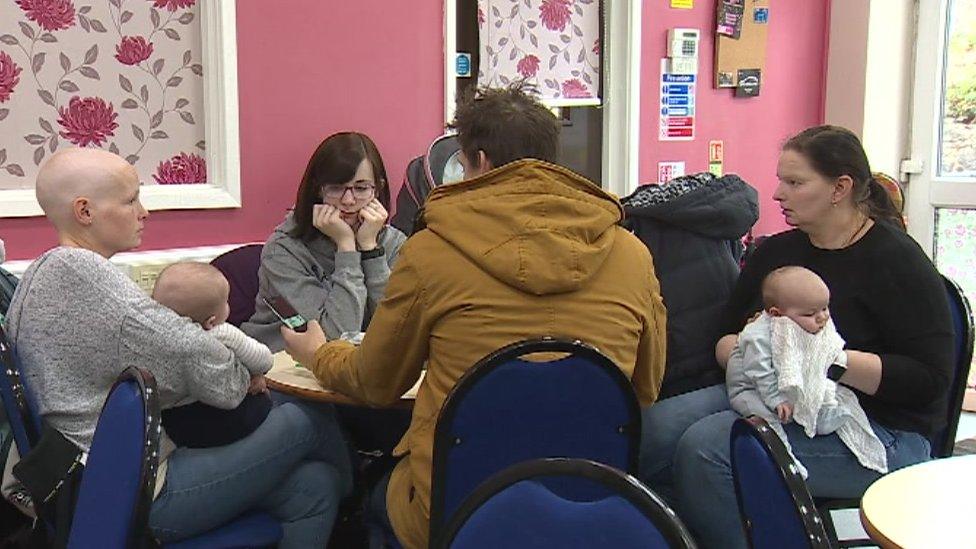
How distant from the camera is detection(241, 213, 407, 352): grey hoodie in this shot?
8.48 ft

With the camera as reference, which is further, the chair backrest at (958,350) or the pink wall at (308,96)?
the pink wall at (308,96)

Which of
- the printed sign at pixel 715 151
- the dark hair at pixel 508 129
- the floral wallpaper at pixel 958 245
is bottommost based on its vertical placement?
the floral wallpaper at pixel 958 245

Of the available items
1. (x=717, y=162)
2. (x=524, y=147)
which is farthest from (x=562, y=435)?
(x=717, y=162)

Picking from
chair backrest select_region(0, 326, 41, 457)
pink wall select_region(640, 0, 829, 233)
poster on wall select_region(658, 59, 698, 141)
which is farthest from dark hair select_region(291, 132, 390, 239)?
poster on wall select_region(658, 59, 698, 141)

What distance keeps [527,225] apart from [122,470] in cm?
78

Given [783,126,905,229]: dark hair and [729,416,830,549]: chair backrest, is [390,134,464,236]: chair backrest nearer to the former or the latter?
[783,126,905,229]: dark hair

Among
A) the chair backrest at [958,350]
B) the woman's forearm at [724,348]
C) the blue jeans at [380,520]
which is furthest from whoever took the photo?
the woman's forearm at [724,348]

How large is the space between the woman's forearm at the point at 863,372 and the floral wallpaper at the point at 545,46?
82.0 inches

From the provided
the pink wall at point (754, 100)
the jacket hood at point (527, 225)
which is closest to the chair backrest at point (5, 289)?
the jacket hood at point (527, 225)

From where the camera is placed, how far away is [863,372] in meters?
2.20

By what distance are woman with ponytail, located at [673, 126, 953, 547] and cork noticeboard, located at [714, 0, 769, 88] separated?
2.29 metres

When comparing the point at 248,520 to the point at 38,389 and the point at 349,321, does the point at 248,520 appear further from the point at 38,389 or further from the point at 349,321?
the point at 349,321

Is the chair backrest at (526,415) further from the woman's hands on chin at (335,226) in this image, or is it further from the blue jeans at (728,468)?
the woman's hands on chin at (335,226)

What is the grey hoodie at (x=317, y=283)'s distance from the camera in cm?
259
